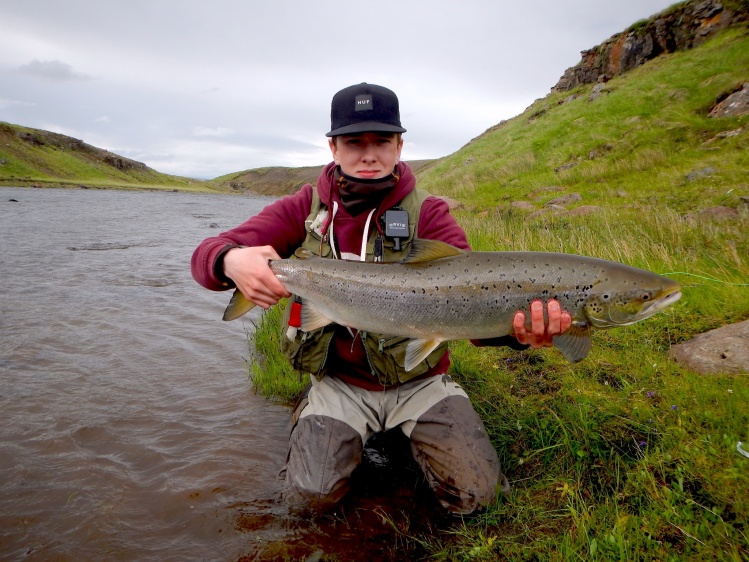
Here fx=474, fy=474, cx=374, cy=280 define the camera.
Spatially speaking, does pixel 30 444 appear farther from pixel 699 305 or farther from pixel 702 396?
pixel 699 305

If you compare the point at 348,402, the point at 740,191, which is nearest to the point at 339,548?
the point at 348,402

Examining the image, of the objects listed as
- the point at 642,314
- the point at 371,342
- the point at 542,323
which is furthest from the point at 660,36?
the point at 371,342

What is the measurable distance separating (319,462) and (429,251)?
1689 millimetres

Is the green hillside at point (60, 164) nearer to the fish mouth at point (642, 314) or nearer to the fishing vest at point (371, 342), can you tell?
the fishing vest at point (371, 342)

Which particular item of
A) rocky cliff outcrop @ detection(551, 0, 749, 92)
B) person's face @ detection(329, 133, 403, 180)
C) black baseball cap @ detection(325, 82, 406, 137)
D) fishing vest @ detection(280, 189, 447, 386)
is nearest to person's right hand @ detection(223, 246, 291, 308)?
fishing vest @ detection(280, 189, 447, 386)

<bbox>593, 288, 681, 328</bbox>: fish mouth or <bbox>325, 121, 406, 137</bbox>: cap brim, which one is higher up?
<bbox>325, 121, 406, 137</bbox>: cap brim

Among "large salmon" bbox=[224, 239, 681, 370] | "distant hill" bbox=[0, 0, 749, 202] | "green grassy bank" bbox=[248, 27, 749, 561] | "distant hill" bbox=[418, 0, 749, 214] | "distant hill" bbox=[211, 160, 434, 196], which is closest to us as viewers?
"green grassy bank" bbox=[248, 27, 749, 561]

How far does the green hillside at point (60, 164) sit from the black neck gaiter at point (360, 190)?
6169 cm

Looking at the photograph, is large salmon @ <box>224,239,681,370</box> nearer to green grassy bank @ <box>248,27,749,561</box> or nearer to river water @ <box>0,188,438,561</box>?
green grassy bank @ <box>248,27,749,561</box>

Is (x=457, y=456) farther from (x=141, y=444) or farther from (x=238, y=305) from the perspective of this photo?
(x=141, y=444)

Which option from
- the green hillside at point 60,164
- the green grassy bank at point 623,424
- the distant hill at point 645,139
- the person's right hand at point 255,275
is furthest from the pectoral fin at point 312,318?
the green hillside at point 60,164

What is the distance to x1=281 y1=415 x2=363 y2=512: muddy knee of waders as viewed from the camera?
329 cm

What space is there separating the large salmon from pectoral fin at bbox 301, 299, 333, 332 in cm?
2

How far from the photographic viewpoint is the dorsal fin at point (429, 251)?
3.19 metres
